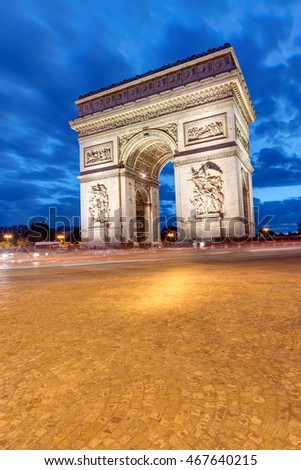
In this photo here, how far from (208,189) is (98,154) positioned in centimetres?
1022

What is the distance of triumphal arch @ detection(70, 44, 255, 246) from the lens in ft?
56.6

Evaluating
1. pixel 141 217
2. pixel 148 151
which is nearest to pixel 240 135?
pixel 148 151

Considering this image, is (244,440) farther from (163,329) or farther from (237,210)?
(237,210)

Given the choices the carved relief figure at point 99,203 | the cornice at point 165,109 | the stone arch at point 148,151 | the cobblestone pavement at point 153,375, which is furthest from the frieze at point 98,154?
the cobblestone pavement at point 153,375

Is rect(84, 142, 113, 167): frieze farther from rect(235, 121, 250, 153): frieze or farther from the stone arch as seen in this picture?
rect(235, 121, 250, 153): frieze

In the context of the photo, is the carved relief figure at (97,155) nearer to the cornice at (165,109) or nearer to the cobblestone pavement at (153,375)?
the cornice at (165,109)

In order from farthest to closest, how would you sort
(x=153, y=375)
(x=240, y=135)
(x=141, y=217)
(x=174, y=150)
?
(x=141, y=217)
(x=174, y=150)
(x=240, y=135)
(x=153, y=375)

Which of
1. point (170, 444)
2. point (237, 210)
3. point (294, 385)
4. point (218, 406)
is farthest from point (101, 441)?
point (237, 210)

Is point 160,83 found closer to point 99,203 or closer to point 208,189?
point 208,189

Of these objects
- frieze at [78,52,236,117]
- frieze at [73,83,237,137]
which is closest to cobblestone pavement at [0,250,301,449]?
frieze at [73,83,237,137]

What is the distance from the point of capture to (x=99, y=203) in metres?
22.0

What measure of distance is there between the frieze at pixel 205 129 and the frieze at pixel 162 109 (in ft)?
3.96

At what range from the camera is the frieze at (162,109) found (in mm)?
17484

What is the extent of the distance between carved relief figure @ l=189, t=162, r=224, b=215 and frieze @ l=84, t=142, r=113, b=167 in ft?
25.2
